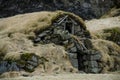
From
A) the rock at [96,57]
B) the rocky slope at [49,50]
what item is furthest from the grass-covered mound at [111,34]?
the rock at [96,57]

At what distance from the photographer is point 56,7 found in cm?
8944

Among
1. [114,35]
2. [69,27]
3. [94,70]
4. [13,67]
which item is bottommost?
[94,70]

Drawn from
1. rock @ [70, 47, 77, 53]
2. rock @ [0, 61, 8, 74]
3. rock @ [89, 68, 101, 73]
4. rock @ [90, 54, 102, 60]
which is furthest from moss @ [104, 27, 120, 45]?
rock @ [0, 61, 8, 74]

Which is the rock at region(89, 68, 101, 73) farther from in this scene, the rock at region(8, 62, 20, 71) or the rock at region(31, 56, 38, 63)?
the rock at region(8, 62, 20, 71)

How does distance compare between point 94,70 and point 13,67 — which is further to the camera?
point 94,70

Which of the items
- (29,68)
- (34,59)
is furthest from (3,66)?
(34,59)

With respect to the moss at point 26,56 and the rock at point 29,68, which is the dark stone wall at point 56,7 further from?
the rock at point 29,68

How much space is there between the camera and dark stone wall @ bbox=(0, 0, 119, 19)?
88500 millimetres

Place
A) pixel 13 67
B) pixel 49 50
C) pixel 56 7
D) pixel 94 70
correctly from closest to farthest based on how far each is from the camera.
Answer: pixel 13 67 < pixel 49 50 < pixel 94 70 < pixel 56 7

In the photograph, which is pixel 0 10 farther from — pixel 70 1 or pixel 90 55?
pixel 90 55

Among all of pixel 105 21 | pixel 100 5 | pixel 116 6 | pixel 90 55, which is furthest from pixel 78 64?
pixel 100 5

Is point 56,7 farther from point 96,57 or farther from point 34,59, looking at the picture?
point 34,59

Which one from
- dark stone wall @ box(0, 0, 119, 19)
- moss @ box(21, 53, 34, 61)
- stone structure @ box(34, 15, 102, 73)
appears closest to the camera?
moss @ box(21, 53, 34, 61)

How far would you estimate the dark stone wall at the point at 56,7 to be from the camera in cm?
8850
